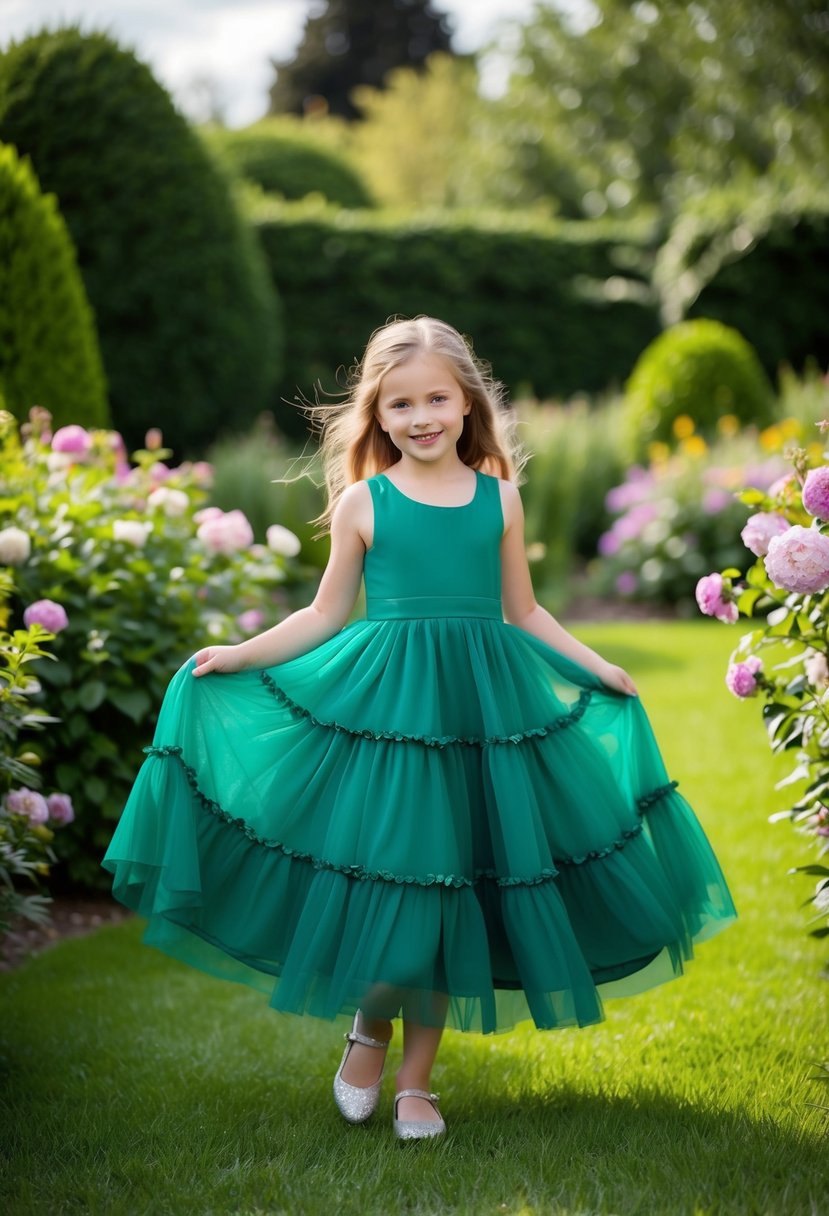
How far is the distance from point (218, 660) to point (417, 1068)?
85cm

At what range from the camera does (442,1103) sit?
8.02 feet

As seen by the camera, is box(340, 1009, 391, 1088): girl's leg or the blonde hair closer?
box(340, 1009, 391, 1088): girl's leg

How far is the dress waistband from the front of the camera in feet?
7.78

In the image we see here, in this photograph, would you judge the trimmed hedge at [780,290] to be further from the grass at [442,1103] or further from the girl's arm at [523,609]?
the girl's arm at [523,609]

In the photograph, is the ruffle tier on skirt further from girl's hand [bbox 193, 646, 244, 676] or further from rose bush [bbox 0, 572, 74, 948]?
rose bush [bbox 0, 572, 74, 948]

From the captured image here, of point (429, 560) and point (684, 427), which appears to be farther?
point (684, 427)

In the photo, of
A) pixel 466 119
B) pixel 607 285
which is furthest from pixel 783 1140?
pixel 466 119

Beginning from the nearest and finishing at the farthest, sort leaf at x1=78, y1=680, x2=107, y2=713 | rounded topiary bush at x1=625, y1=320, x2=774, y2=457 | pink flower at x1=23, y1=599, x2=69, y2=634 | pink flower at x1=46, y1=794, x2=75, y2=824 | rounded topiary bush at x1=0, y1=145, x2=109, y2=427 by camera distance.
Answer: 1. pink flower at x1=46, y1=794, x2=75, y2=824
2. pink flower at x1=23, y1=599, x2=69, y2=634
3. leaf at x1=78, y1=680, x2=107, y2=713
4. rounded topiary bush at x1=0, y1=145, x2=109, y2=427
5. rounded topiary bush at x1=625, y1=320, x2=774, y2=457

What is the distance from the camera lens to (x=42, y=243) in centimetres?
530

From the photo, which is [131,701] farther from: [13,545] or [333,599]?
[333,599]

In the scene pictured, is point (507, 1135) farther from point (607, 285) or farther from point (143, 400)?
point (607, 285)

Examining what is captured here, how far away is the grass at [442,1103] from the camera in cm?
199

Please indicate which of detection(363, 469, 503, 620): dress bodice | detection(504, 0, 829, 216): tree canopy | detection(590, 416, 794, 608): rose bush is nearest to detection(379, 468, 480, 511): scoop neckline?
detection(363, 469, 503, 620): dress bodice

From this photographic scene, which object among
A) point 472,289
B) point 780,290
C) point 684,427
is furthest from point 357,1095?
point 780,290
